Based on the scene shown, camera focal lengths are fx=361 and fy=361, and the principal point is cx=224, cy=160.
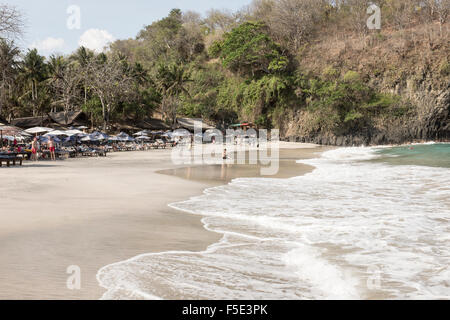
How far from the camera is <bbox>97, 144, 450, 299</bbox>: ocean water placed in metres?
4.42

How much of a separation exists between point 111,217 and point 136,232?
4.58 ft

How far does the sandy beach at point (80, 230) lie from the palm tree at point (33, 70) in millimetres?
45128

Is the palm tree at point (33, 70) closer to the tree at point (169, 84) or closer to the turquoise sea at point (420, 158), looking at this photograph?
the tree at point (169, 84)

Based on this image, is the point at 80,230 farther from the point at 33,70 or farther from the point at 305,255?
the point at 33,70

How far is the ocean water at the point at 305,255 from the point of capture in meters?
4.42

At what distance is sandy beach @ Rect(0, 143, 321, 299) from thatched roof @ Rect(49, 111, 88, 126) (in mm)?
33270

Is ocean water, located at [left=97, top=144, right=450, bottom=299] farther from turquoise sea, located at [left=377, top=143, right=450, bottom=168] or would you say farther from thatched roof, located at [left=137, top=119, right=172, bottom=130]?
thatched roof, located at [left=137, top=119, right=172, bottom=130]

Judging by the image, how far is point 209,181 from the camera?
14.9m

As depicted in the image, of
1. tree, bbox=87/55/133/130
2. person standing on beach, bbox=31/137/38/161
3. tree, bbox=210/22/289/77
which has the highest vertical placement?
tree, bbox=210/22/289/77

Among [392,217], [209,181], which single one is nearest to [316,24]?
[209,181]

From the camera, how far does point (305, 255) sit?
18.9 ft

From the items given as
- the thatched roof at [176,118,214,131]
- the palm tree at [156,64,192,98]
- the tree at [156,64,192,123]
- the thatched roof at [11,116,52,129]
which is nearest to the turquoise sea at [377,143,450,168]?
the thatched roof at [176,118,214,131]

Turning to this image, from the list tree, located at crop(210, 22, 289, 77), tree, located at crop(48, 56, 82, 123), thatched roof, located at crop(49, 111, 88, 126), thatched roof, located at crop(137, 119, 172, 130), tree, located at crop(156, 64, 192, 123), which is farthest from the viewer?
tree, located at crop(156, 64, 192, 123)
